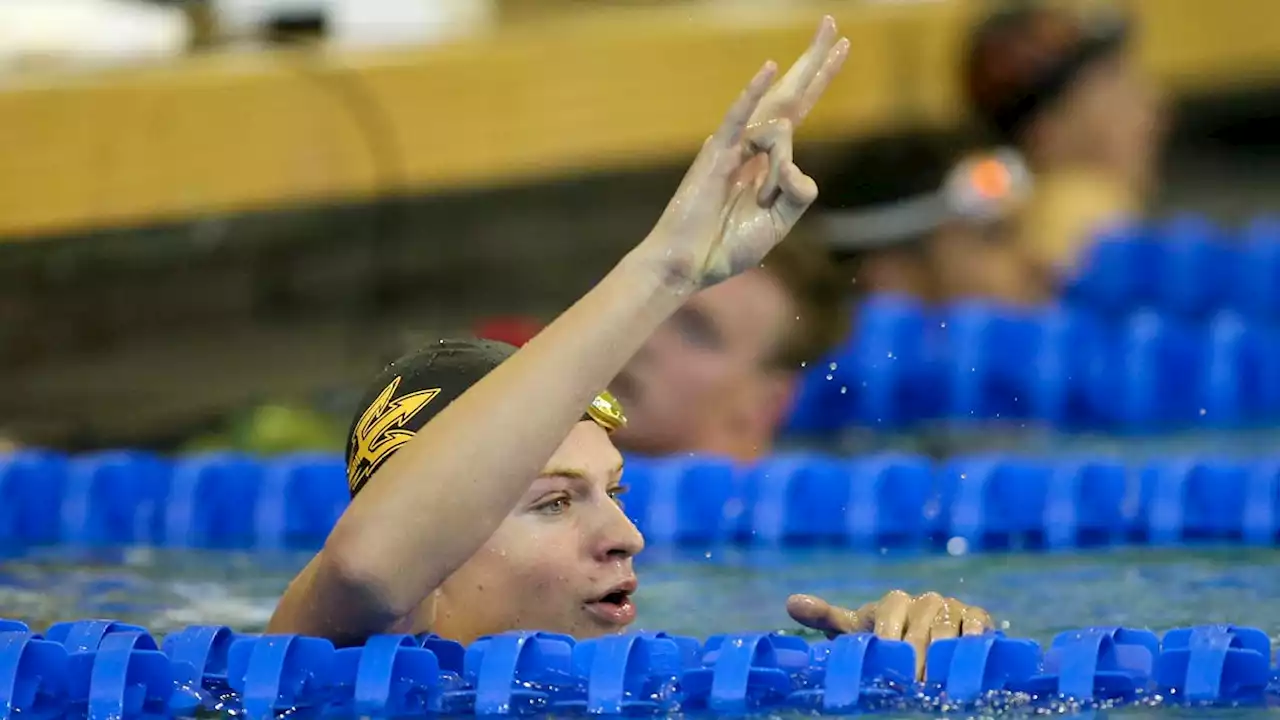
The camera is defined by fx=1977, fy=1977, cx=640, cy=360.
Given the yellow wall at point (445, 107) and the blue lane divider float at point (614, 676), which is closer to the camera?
the blue lane divider float at point (614, 676)

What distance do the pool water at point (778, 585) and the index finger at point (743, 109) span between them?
3.05 ft

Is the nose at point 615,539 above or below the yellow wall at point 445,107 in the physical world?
below

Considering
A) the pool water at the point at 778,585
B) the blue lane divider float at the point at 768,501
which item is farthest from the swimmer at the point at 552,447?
the blue lane divider float at the point at 768,501

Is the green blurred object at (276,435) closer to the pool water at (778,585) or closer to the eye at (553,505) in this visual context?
the pool water at (778,585)

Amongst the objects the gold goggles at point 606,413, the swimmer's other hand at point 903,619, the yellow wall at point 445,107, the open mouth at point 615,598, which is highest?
the yellow wall at point 445,107

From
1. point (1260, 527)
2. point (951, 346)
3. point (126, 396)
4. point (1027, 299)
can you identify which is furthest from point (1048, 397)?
point (126, 396)

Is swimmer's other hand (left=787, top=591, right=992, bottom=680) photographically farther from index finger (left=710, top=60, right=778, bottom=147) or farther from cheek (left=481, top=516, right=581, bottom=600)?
index finger (left=710, top=60, right=778, bottom=147)

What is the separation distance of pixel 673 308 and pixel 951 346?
2978 millimetres

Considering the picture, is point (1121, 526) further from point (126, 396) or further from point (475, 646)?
point (126, 396)

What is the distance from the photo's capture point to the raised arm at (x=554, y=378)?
2088 millimetres

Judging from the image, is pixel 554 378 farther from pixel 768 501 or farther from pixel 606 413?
pixel 768 501

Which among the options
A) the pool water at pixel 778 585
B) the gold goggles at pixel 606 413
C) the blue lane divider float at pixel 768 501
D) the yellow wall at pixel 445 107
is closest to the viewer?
the gold goggles at pixel 606 413

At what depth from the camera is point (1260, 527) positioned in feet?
11.5

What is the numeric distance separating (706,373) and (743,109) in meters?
1.97
